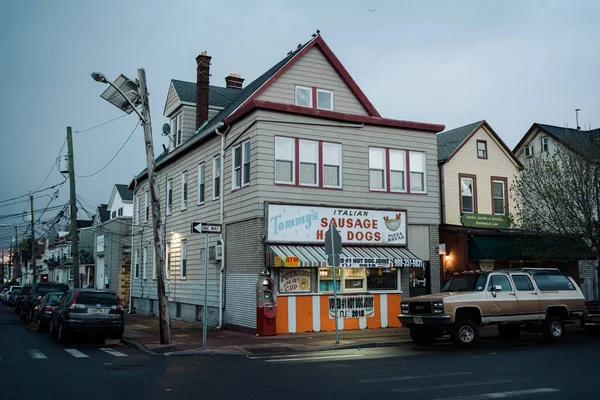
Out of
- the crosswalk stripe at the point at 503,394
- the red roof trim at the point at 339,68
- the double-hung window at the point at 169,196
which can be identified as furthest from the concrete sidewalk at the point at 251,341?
the red roof trim at the point at 339,68

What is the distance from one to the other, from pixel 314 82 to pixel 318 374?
14378mm

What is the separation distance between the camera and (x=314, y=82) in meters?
23.3

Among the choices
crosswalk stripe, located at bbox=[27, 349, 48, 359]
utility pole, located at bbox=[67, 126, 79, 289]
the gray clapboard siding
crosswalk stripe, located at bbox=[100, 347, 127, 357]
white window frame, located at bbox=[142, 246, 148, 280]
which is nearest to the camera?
crosswalk stripe, located at bbox=[27, 349, 48, 359]

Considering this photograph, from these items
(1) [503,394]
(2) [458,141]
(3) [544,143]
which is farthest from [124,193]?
(1) [503,394]

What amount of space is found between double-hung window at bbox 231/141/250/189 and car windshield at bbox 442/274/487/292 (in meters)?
7.38

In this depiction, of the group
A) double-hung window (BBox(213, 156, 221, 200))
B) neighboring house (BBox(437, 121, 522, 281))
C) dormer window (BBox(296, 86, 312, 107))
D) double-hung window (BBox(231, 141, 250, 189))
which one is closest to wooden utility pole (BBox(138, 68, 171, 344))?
double-hung window (BBox(231, 141, 250, 189))

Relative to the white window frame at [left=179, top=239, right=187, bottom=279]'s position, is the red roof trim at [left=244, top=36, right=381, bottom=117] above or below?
above

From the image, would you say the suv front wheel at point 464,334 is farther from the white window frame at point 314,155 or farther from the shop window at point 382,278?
the white window frame at point 314,155

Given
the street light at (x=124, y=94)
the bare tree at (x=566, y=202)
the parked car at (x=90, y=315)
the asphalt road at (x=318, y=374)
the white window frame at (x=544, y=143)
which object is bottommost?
the asphalt road at (x=318, y=374)

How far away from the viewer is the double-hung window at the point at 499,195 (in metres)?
28.8

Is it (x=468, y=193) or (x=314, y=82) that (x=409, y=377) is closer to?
(x=314, y=82)

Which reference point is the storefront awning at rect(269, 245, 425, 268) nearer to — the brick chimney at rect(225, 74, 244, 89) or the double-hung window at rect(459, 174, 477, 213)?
the double-hung window at rect(459, 174, 477, 213)

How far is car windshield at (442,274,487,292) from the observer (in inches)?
656

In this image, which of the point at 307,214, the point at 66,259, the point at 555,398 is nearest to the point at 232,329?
the point at 307,214
